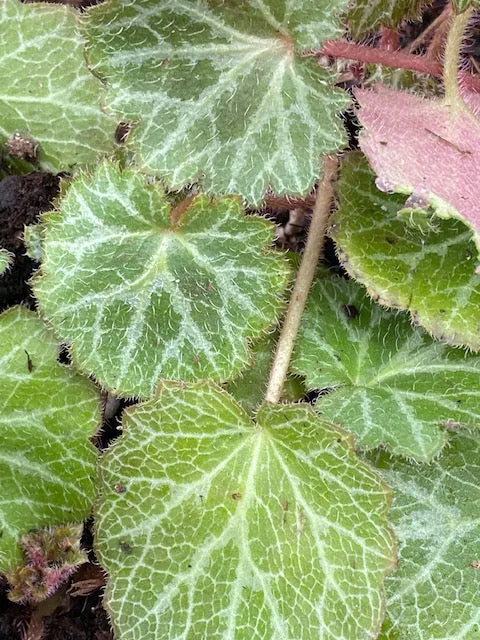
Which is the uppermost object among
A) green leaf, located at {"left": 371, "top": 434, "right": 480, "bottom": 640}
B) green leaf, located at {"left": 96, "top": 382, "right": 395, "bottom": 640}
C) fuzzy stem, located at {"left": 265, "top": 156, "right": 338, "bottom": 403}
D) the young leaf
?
the young leaf

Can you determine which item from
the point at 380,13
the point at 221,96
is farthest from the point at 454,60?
the point at 221,96

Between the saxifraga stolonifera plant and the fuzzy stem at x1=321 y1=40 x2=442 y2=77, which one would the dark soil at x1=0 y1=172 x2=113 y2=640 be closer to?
the saxifraga stolonifera plant

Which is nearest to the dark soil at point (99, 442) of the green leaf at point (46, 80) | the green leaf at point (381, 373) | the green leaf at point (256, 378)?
the green leaf at point (46, 80)

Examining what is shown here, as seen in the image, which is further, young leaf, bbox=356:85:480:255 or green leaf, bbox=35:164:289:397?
green leaf, bbox=35:164:289:397

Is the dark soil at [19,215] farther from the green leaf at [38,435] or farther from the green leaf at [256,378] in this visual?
the green leaf at [256,378]

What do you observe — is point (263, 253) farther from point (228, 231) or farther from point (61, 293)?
point (61, 293)

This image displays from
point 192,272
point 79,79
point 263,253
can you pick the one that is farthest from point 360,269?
point 79,79

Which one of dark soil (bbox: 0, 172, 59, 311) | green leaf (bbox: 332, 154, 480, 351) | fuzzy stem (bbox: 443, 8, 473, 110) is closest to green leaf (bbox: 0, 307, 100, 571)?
dark soil (bbox: 0, 172, 59, 311)
